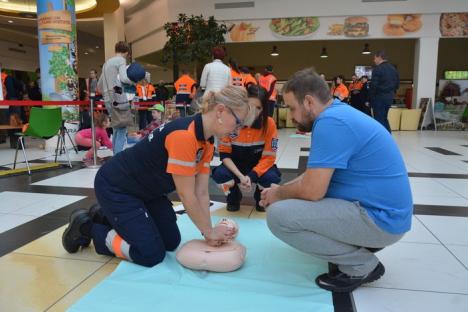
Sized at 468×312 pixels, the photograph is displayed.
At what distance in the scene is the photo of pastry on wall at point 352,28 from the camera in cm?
1079

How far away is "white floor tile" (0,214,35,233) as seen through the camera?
2.46m

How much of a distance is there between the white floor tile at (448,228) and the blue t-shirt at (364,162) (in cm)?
89

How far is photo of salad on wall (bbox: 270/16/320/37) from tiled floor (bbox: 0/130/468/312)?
8235mm

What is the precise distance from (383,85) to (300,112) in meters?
5.50

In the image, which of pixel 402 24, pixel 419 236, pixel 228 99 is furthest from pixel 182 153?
pixel 402 24

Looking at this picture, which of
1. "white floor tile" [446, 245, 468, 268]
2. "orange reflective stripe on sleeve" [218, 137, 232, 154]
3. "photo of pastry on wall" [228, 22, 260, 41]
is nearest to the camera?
"white floor tile" [446, 245, 468, 268]

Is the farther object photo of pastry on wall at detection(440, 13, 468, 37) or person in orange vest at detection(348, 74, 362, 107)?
photo of pastry on wall at detection(440, 13, 468, 37)

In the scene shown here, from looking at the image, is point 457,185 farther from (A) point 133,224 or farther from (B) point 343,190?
(A) point 133,224

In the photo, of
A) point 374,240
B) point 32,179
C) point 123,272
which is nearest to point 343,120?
point 374,240

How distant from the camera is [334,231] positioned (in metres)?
1.56

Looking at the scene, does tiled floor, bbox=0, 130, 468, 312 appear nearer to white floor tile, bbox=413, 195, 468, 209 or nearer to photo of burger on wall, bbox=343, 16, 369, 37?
white floor tile, bbox=413, 195, 468, 209

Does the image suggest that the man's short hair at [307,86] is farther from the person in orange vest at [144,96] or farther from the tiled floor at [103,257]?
the person in orange vest at [144,96]

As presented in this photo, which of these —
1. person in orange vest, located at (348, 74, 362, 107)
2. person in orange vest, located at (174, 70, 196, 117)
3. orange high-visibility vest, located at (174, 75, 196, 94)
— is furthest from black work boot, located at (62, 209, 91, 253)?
person in orange vest, located at (348, 74, 362, 107)

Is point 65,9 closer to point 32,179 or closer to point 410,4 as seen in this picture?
point 32,179
